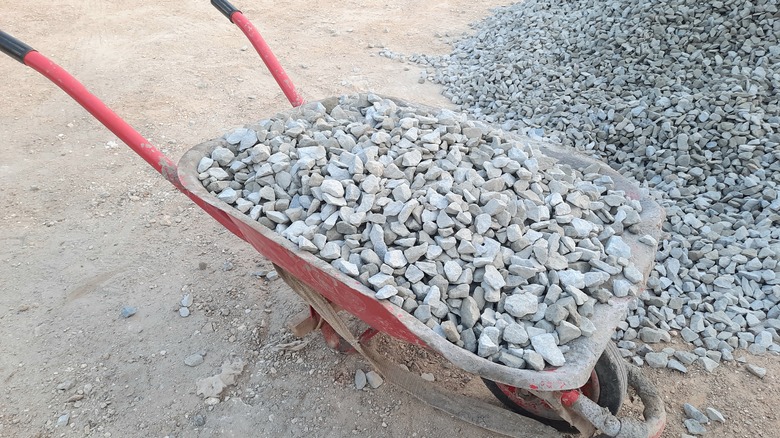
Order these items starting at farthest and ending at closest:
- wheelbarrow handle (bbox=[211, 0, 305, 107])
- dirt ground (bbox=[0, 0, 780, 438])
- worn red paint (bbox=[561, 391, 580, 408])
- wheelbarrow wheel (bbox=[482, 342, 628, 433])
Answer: wheelbarrow handle (bbox=[211, 0, 305, 107]), dirt ground (bbox=[0, 0, 780, 438]), wheelbarrow wheel (bbox=[482, 342, 628, 433]), worn red paint (bbox=[561, 391, 580, 408])

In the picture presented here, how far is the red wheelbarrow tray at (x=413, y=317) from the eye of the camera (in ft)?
5.14

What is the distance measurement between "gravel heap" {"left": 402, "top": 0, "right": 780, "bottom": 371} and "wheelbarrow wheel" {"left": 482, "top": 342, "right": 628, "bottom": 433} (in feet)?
2.28

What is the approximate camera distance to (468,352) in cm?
161

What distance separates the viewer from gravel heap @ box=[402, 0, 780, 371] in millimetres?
2912

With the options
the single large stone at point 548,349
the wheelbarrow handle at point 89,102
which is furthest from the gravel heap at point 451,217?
the wheelbarrow handle at point 89,102

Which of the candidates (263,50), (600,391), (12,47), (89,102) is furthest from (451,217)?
(12,47)

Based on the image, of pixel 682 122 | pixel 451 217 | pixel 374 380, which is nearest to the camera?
pixel 451 217

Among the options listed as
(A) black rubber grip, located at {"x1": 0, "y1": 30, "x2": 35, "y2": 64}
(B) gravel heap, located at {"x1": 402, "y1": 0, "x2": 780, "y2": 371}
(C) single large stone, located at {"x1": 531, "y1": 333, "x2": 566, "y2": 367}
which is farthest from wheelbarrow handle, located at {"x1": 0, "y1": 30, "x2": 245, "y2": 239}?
(B) gravel heap, located at {"x1": 402, "y1": 0, "x2": 780, "y2": 371}

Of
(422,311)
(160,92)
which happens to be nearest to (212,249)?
(422,311)

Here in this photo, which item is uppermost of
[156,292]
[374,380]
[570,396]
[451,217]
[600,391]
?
[451,217]

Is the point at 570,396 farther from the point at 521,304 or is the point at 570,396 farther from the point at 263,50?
the point at 263,50

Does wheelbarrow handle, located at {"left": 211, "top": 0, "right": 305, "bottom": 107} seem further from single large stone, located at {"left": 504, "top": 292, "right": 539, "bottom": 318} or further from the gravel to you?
single large stone, located at {"left": 504, "top": 292, "right": 539, "bottom": 318}

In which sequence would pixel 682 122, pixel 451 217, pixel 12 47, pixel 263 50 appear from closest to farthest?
pixel 451 217
pixel 12 47
pixel 263 50
pixel 682 122

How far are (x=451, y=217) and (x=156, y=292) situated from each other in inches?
78.4
